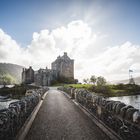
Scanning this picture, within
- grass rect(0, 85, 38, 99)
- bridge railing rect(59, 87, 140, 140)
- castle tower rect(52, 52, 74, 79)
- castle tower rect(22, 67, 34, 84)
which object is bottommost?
grass rect(0, 85, 38, 99)

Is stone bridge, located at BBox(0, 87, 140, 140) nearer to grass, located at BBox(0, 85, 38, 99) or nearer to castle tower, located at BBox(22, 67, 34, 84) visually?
grass, located at BBox(0, 85, 38, 99)

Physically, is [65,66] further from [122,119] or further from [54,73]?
[122,119]

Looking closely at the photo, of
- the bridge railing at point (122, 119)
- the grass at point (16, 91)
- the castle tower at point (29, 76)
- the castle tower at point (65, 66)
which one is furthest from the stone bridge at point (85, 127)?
the castle tower at point (29, 76)

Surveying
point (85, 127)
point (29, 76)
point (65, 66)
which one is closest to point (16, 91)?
point (29, 76)

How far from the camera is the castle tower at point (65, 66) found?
10425 centimetres

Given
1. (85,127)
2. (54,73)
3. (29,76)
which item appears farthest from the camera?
(29,76)

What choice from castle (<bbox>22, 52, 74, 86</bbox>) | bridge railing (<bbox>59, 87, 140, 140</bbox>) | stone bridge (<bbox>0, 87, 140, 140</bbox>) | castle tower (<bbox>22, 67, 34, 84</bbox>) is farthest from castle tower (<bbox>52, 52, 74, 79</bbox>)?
bridge railing (<bbox>59, 87, 140, 140</bbox>)

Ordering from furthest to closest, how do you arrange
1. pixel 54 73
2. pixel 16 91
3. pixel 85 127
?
pixel 54 73 → pixel 16 91 → pixel 85 127

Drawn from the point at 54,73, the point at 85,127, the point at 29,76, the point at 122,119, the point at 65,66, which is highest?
the point at 65,66

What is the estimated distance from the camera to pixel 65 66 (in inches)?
4151

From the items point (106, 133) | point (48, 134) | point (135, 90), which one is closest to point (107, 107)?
point (106, 133)

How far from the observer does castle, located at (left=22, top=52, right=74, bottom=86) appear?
91.4 metres

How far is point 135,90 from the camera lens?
70.3m

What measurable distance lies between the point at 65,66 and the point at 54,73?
10.4 metres
